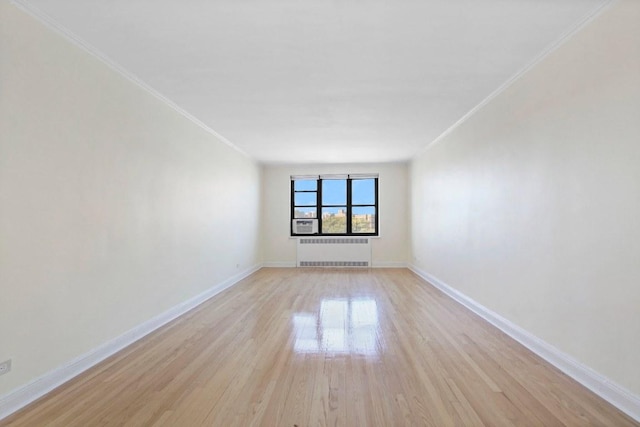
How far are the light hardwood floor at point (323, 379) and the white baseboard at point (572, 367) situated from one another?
7cm

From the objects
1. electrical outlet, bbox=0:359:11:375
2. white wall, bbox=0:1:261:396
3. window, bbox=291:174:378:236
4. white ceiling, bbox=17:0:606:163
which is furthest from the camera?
window, bbox=291:174:378:236

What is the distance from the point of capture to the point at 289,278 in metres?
6.47

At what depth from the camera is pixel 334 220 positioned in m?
8.18

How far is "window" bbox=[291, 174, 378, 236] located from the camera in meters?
8.10

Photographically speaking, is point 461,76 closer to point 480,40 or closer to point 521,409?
point 480,40

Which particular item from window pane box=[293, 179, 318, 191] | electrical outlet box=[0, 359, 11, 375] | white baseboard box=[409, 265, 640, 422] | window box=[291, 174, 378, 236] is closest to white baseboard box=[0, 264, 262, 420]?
electrical outlet box=[0, 359, 11, 375]

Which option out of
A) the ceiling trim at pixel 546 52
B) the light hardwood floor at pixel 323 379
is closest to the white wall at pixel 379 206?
the ceiling trim at pixel 546 52

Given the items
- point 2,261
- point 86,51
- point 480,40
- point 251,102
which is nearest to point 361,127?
point 251,102

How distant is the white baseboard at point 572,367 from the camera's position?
6.41 ft

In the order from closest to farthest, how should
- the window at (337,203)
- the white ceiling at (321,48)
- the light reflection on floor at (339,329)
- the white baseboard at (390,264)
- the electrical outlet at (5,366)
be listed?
the electrical outlet at (5,366) → the white ceiling at (321,48) → the light reflection on floor at (339,329) → the white baseboard at (390,264) → the window at (337,203)

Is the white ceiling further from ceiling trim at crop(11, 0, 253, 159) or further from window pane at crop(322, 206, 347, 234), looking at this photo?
window pane at crop(322, 206, 347, 234)

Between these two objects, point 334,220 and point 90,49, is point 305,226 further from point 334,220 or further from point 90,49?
point 90,49

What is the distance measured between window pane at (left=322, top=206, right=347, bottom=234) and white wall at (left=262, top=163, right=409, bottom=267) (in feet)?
2.73

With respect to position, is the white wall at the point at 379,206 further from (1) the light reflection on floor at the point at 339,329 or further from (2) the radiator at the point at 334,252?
(1) the light reflection on floor at the point at 339,329
